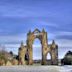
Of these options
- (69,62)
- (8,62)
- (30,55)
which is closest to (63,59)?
(69,62)

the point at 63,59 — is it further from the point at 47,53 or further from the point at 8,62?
the point at 8,62

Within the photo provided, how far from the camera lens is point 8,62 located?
409 ft

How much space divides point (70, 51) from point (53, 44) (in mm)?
11903

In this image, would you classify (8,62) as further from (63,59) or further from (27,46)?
(63,59)

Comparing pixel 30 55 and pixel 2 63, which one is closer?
pixel 2 63

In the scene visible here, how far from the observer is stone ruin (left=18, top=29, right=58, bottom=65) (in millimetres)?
137500

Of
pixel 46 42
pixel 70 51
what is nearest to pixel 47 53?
pixel 46 42

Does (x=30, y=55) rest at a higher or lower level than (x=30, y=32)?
lower

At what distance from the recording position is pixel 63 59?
145m

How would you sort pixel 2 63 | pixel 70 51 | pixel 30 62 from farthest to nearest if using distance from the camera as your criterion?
pixel 70 51 → pixel 30 62 → pixel 2 63

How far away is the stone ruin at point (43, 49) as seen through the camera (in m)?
138

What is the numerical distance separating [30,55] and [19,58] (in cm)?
456

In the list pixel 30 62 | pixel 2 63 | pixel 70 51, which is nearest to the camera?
pixel 2 63

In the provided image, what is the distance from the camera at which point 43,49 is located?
138125 millimetres
